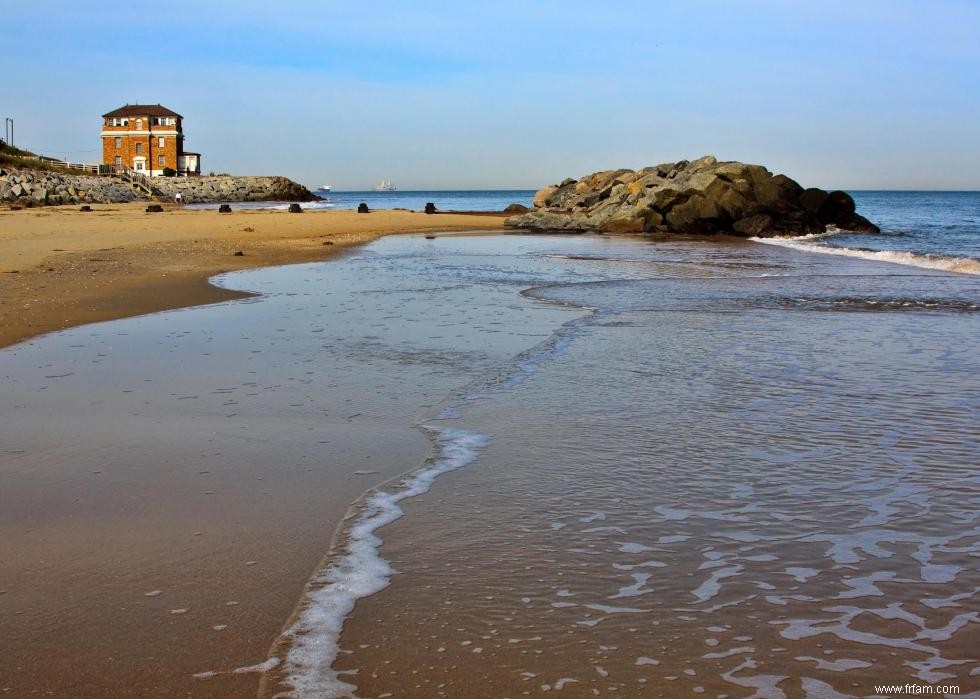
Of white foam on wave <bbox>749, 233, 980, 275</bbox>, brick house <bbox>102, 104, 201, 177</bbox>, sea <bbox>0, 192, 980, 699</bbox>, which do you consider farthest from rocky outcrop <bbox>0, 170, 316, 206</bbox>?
sea <bbox>0, 192, 980, 699</bbox>

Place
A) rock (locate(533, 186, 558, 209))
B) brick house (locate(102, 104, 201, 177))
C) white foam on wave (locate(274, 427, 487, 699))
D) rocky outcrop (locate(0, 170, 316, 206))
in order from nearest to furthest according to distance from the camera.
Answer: white foam on wave (locate(274, 427, 487, 699))
rocky outcrop (locate(0, 170, 316, 206))
rock (locate(533, 186, 558, 209))
brick house (locate(102, 104, 201, 177))

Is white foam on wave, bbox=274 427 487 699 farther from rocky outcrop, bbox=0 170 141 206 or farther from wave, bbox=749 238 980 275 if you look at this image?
rocky outcrop, bbox=0 170 141 206

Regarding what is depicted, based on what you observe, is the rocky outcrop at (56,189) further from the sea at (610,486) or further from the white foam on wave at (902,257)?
the sea at (610,486)

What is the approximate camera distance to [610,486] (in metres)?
4.50

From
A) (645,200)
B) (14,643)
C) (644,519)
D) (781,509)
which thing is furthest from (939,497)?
(645,200)

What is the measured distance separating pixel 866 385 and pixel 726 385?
1073 millimetres

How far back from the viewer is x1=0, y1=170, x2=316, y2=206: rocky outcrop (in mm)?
48812

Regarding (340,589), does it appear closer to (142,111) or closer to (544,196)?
(544,196)

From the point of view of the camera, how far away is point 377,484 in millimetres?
4562

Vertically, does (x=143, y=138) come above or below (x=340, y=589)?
above

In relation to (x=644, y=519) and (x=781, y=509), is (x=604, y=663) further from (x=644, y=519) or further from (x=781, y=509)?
(x=781, y=509)

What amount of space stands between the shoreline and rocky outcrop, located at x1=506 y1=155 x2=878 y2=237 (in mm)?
6627

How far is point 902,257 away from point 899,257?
8 cm

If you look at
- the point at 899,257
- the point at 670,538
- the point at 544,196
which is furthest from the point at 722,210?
the point at 670,538
